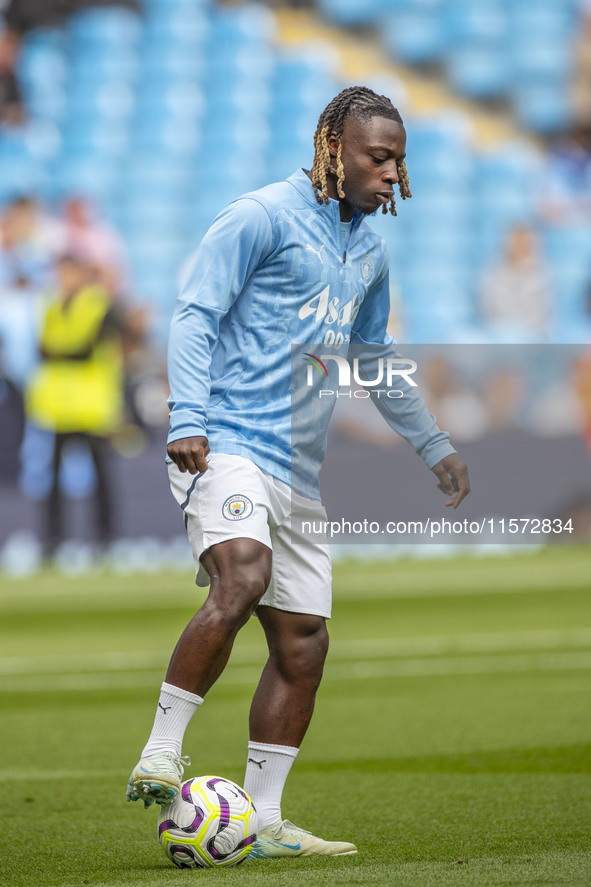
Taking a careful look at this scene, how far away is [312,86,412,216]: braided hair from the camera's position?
11.8 ft

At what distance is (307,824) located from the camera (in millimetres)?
3938

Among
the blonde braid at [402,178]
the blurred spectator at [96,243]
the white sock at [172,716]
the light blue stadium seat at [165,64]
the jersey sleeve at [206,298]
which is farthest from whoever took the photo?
the light blue stadium seat at [165,64]

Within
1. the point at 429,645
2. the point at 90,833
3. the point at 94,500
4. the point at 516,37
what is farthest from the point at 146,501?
the point at 90,833

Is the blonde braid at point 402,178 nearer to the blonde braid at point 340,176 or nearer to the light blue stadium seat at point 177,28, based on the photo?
the blonde braid at point 340,176

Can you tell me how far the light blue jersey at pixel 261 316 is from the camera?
3.41m

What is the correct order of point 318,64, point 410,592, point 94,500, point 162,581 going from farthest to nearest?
point 318,64
point 94,500
point 162,581
point 410,592

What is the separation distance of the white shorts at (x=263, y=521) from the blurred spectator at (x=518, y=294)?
12.1m

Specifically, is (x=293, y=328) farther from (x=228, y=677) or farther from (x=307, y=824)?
(x=228, y=677)

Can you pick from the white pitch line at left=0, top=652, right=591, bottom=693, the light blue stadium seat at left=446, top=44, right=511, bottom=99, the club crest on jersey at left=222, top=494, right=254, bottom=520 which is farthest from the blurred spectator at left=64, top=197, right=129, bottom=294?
the club crest on jersey at left=222, top=494, right=254, bottom=520

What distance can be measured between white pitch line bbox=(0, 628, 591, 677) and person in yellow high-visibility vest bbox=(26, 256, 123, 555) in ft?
15.4

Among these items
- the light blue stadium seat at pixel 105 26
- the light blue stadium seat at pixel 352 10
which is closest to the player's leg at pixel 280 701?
the light blue stadium seat at pixel 105 26

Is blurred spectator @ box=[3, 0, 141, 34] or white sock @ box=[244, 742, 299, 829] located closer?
white sock @ box=[244, 742, 299, 829]

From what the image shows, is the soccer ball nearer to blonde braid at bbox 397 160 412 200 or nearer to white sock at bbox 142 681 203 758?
white sock at bbox 142 681 203 758

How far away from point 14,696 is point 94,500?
253 inches
